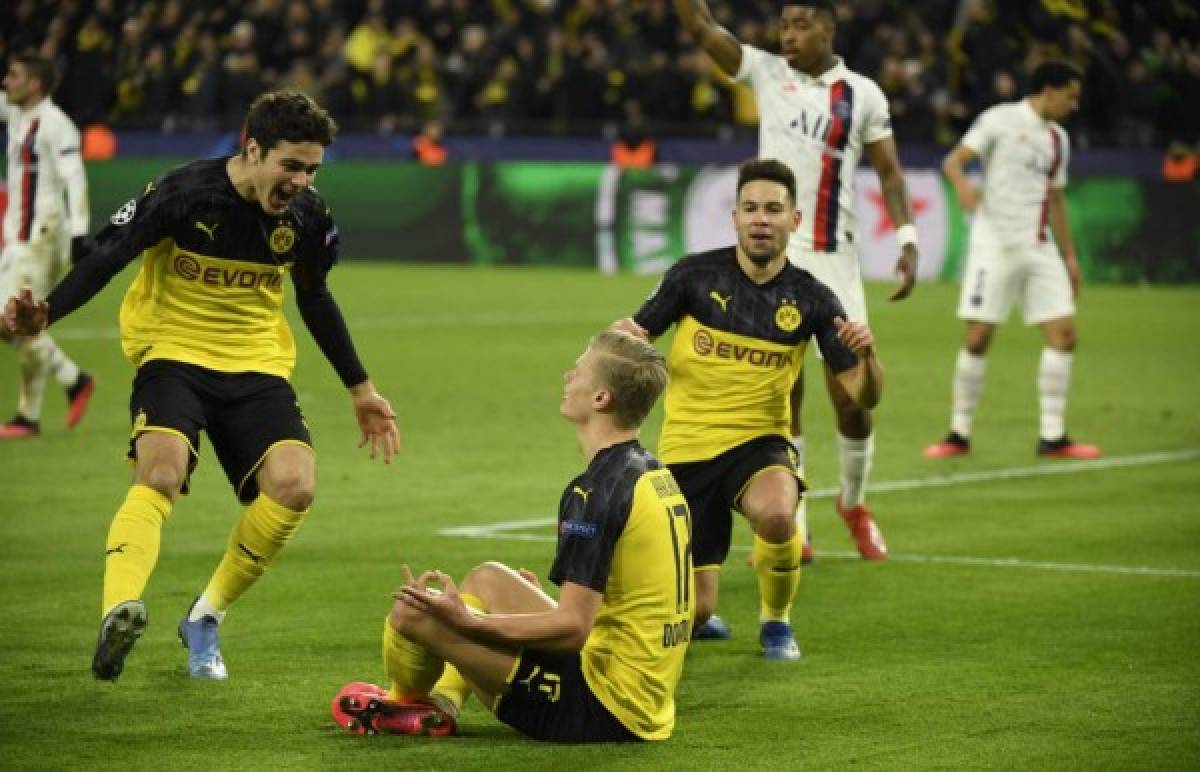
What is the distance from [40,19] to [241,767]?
26.1 metres

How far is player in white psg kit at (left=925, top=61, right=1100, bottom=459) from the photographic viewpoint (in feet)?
49.6

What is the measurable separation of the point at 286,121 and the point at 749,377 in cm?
215

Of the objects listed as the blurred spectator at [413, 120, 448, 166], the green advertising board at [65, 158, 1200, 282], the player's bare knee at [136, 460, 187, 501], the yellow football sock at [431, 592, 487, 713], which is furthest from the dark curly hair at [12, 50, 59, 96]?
the blurred spectator at [413, 120, 448, 166]

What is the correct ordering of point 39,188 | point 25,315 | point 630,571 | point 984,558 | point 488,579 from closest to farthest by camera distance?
1. point 630,571
2. point 488,579
3. point 25,315
4. point 984,558
5. point 39,188

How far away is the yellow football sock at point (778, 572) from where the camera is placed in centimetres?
850

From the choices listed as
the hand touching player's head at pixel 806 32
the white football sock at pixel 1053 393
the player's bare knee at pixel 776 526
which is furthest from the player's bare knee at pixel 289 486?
the white football sock at pixel 1053 393

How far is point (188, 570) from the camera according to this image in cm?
1029

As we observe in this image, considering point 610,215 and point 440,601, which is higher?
point 440,601

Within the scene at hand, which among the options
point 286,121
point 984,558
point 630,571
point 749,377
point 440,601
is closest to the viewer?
point 440,601

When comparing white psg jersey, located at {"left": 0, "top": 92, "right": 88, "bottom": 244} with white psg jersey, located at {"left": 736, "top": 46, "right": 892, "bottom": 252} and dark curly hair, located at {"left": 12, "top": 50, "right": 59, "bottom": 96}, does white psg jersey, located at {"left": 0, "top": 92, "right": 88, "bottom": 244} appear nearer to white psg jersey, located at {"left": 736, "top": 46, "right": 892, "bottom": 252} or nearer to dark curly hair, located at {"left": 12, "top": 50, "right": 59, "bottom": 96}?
dark curly hair, located at {"left": 12, "top": 50, "right": 59, "bottom": 96}

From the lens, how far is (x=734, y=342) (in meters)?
8.81

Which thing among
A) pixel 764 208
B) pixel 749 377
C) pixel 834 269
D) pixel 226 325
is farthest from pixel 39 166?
pixel 764 208

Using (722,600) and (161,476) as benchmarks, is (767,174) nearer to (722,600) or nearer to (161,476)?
(722,600)

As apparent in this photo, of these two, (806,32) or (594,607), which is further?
(806,32)
